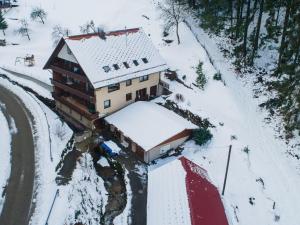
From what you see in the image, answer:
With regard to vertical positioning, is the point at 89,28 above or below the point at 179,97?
above

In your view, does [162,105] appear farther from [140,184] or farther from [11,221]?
[11,221]

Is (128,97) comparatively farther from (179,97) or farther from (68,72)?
(68,72)

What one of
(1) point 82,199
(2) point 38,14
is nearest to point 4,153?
(1) point 82,199

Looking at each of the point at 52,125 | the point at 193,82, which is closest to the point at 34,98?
the point at 52,125

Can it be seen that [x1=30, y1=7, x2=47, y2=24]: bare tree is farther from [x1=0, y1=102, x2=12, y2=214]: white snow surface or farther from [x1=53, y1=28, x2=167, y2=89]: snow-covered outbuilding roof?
[x1=0, y1=102, x2=12, y2=214]: white snow surface

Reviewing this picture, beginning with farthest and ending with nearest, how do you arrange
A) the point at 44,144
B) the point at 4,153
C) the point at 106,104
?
the point at 106,104, the point at 44,144, the point at 4,153

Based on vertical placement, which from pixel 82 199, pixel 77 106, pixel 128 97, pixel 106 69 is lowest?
pixel 82 199
